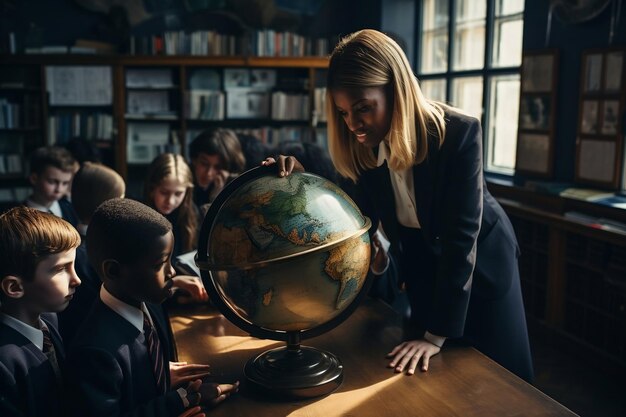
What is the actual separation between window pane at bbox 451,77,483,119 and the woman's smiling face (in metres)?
4.59

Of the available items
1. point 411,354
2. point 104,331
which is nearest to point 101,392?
point 104,331

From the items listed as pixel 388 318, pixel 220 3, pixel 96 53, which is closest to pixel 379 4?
pixel 220 3

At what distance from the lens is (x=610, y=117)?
432 centimetres

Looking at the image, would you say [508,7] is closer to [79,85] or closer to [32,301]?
[79,85]

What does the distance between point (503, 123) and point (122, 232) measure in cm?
484

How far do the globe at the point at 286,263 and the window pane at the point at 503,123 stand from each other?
4.29 m

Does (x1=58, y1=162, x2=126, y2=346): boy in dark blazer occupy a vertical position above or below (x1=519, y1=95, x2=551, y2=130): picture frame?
below

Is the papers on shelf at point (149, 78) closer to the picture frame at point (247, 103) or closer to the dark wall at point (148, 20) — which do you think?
the dark wall at point (148, 20)

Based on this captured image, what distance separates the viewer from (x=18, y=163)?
7145 mm

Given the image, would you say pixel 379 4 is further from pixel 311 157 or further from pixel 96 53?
pixel 311 157

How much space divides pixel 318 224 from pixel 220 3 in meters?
6.93

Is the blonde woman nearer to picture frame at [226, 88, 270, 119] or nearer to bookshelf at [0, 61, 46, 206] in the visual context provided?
picture frame at [226, 88, 270, 119]

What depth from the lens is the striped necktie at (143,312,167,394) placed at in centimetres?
164

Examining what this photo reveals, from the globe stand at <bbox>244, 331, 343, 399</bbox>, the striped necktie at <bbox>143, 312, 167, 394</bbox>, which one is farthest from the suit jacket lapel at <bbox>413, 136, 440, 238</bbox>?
the striped necktie at <bbox>143, 312, 167, 394</bbox>
